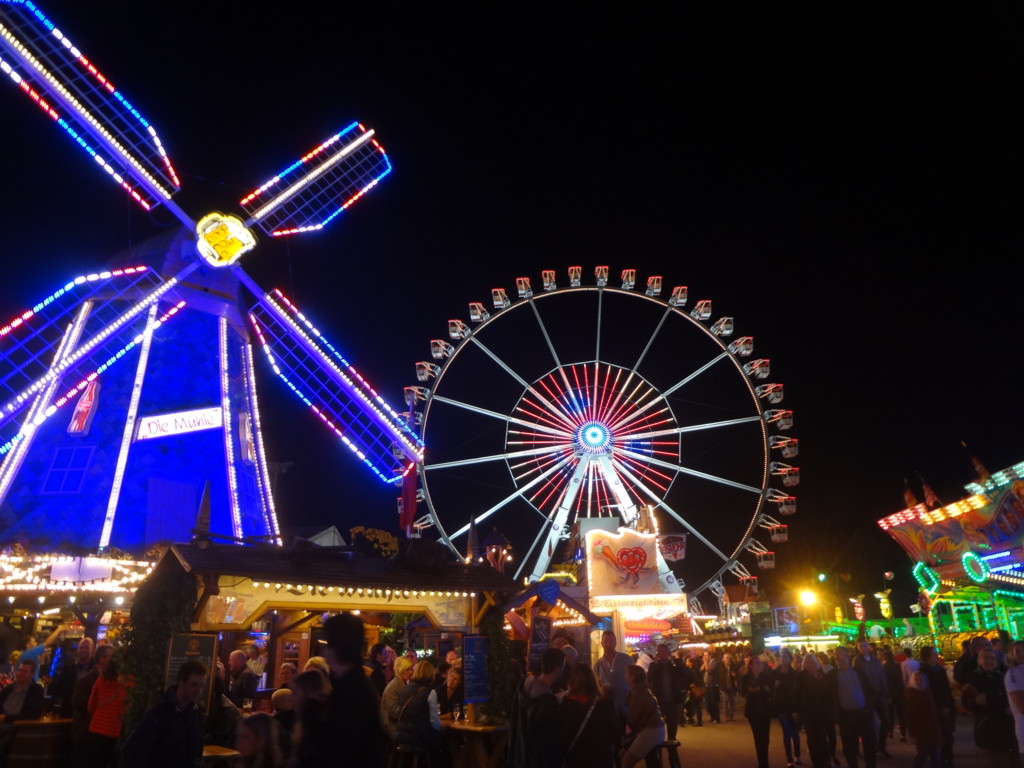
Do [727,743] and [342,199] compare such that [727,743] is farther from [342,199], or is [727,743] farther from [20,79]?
[20,79]

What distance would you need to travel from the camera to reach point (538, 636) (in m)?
10.9

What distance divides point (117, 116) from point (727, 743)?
1810 centimetres

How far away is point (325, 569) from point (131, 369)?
8166 millimetres

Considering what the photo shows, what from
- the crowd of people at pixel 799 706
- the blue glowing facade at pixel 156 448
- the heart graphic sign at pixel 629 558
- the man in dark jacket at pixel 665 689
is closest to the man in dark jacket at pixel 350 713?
the crowd of people at pixel 799 706

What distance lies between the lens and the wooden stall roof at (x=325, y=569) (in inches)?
327

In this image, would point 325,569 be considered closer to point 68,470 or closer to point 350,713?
point 350,713

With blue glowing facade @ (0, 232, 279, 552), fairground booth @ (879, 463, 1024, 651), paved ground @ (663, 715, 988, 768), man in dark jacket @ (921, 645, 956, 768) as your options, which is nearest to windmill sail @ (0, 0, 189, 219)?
blue glowing facade @ (0, 232, 279, 552)

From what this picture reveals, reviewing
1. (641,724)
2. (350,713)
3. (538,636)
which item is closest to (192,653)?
(641,724)

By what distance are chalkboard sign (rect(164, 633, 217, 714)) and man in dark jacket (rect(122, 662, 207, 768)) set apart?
2944 mm

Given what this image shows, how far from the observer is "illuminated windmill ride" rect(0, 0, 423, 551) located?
1373 centimetres

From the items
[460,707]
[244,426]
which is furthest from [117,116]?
[460,707]

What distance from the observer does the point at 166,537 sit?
46.5 ft

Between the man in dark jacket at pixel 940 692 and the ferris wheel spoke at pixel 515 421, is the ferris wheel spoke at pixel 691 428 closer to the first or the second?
the ferris wheel spoke at pixel 515 421

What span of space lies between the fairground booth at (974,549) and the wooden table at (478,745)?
15.6m
